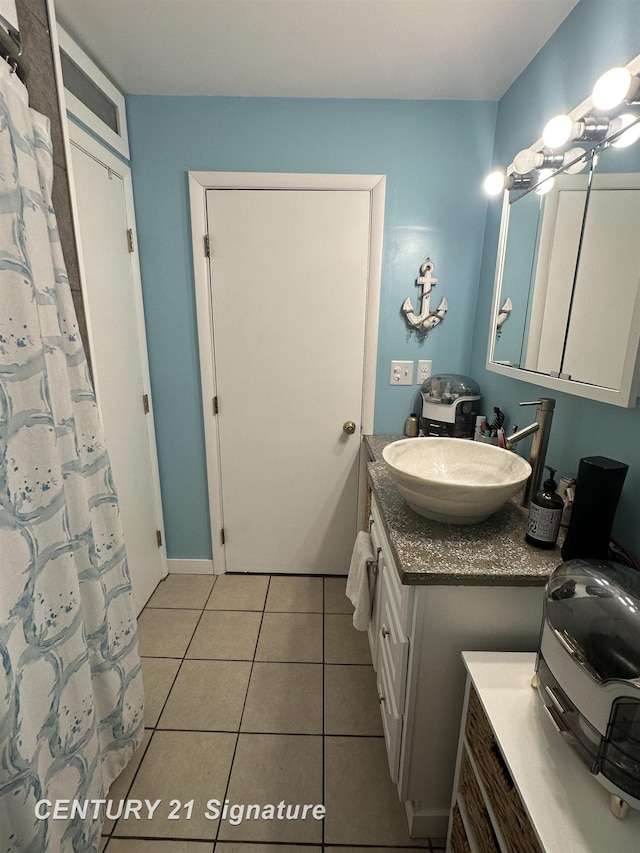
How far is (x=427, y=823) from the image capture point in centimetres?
106

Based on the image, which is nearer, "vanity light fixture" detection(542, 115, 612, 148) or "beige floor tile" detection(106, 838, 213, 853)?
"vanity light fixture" detection(542, 115, 612, 148)

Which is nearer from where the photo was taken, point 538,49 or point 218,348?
point 538,49

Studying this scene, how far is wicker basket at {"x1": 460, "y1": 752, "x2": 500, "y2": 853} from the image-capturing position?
0.75 metres

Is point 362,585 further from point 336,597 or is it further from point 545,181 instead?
point 545,181

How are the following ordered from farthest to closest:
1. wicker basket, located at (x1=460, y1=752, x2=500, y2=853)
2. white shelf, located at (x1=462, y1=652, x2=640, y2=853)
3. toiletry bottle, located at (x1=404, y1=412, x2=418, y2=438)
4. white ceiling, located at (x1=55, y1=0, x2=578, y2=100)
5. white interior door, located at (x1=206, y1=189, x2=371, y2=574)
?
toiletry bottle, located at (x1=404, y1=412, x2=418, y2=438)
white interior door, located at (x1=206, y1=189, x2=371, y2=574)
white ceiling, located at (x1=55, y1=0, x2=578, y2=100)
wicker basket, located at (x1=460, y1=752, x2=500, y2=853)
white shelf, located at (x1=462, y1=652, x2=640, y2=853)

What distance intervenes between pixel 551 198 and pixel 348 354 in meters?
0.99

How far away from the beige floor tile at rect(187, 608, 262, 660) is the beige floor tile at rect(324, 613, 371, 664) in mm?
338

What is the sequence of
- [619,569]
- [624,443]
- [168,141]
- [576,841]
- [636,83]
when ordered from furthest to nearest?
1. [168,141]
2. [624,443]
3. [636,83]
4. [619,569]
5. [576,841]

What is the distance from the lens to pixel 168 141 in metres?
1.68

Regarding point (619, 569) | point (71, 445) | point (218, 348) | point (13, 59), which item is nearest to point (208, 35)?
point (13, 59)

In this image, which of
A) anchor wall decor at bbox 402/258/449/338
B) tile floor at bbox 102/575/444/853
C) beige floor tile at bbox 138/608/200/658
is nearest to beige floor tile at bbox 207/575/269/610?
tile floor at bbox 102/575/444/853

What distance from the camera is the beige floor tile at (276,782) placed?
109cm

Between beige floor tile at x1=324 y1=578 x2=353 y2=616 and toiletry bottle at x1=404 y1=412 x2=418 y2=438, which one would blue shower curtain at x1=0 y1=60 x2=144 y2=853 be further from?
toiletry bottle at x1=404 y1=412 x2=418 y2=438

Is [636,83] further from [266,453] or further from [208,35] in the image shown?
[266,453]
